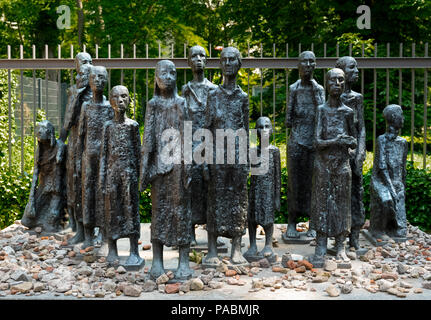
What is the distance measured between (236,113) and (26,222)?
3766 millimetres

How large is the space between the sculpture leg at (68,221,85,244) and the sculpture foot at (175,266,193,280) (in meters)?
2.10

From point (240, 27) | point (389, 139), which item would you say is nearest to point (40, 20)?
point (240, 27)

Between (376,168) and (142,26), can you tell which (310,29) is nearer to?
(142,26)

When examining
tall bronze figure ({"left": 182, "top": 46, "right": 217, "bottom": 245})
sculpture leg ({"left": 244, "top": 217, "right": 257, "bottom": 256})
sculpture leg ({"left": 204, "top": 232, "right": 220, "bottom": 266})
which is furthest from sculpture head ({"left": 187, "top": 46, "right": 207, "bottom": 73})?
sculpture leg ({"left": 204, "top": 232, "right": 220, "bottom": 266})

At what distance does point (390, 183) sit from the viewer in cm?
700

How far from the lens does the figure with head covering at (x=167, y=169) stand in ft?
17.0

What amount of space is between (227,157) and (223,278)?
129cm

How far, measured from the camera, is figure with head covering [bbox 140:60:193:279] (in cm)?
517

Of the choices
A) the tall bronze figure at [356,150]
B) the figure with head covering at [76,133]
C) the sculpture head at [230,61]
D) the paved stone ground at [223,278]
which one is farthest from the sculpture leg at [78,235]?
the tall bronze figure at [356,150]

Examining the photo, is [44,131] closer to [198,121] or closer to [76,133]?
[76,133]

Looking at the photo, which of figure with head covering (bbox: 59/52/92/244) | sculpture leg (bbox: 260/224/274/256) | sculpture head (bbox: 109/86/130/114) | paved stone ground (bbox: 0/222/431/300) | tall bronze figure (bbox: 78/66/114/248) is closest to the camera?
paved stone ground (bbox: 0/222/431/300)

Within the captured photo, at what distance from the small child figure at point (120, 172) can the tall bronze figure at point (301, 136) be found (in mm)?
2370

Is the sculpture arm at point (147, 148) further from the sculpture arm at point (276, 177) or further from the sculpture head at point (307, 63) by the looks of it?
the sculpture head at point (307, 63)

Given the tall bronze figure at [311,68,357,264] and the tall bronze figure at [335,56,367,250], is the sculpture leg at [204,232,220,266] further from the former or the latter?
the tall bronze figure at [335,56,367,250]
